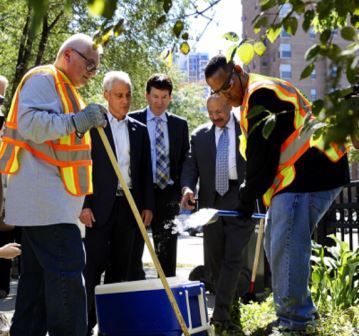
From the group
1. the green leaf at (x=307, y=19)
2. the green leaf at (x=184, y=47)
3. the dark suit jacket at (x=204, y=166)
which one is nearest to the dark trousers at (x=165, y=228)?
the dark suit jacket at (x=204, y=166)

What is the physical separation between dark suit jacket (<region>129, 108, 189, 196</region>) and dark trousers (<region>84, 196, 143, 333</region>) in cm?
85

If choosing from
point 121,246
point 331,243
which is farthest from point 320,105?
point 331,243

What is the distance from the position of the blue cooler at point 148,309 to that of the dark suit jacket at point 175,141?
168 cm

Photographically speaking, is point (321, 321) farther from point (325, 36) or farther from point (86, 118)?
point (325, 36)

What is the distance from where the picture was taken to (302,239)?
4473mm

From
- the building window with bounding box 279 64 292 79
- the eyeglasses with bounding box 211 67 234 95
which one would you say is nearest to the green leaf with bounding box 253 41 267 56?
the eyeglasses with bounding box 211 67 234 95

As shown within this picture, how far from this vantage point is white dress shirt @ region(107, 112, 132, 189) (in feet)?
18.4

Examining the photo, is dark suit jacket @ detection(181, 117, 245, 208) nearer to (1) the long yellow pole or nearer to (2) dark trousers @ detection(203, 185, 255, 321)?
(2) dark trousers @ detection(203, 185, 255, 321)

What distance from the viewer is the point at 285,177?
4484 millimetres

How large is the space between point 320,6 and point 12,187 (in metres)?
2.64

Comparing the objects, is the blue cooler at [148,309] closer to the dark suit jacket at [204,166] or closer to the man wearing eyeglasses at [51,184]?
the man wearing eyeglasses at [51,184]

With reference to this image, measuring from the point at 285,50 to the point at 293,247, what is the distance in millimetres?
85038

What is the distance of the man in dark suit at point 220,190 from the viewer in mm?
5863

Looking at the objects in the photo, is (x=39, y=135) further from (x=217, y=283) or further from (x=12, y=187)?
(x=217, y=283)
